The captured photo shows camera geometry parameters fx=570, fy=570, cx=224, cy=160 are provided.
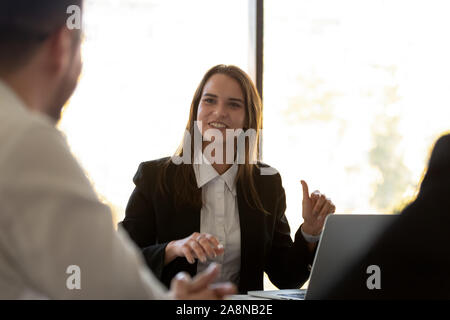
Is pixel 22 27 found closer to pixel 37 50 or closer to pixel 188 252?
pixel 37 50

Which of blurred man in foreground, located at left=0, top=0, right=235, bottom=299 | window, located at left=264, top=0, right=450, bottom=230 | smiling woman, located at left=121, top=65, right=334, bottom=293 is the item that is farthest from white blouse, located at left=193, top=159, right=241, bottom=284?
blurred man in foreground, located at left=0, top=0, right=235, bottom=299

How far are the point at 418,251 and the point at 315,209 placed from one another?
0.88 metres

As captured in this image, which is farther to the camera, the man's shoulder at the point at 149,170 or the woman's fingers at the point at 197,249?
the man's shoulder at the point at 149,170

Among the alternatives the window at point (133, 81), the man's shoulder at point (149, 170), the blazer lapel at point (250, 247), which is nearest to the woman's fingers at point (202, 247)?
the blazer lapel at point (250, 247)

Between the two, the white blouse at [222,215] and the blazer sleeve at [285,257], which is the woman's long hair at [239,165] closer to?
the white blouse at [222,215]

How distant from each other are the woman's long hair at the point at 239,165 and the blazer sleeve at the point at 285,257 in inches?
6.3

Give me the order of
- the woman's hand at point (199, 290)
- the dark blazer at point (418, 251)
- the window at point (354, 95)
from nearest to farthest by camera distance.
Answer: the woman's hand at point (199, 290)
the dark blazer at point (418, 251)
the window at point (354, 95)

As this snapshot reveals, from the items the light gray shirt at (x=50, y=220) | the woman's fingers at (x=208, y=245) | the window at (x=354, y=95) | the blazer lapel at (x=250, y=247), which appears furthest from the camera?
A: the window at (x=354, y=95)

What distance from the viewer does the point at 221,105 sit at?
8.36ft

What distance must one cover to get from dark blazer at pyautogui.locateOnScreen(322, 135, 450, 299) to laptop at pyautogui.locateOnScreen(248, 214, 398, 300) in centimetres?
3

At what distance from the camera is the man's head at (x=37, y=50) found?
35.8 inches

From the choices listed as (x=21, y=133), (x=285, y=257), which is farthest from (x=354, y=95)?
(x=21, y=133)
